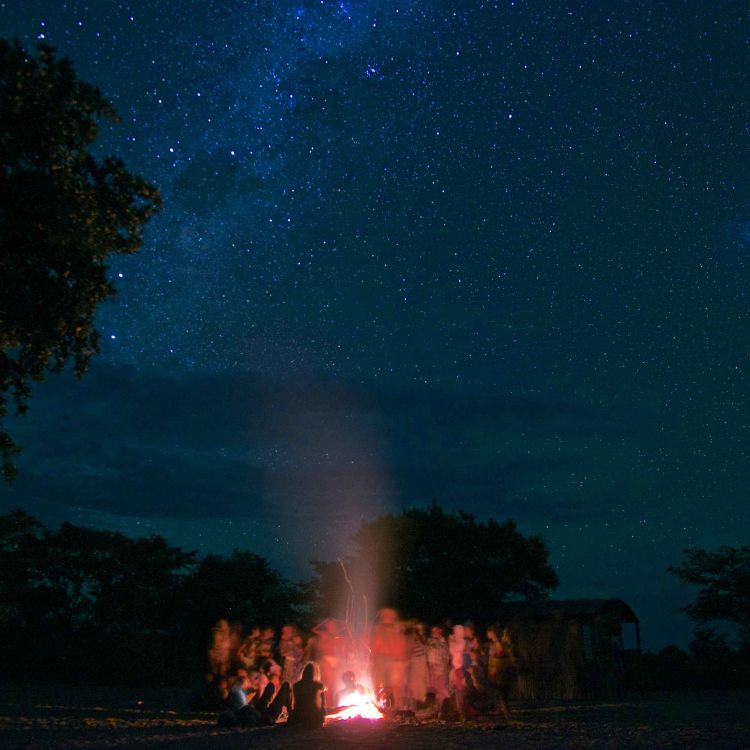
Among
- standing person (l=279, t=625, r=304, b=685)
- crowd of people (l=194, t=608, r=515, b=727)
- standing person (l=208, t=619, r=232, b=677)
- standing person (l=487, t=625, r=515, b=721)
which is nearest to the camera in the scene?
crowd of people (l=194, t=608, r=515, b=727)

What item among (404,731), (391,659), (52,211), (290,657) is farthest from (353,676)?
(52,211)

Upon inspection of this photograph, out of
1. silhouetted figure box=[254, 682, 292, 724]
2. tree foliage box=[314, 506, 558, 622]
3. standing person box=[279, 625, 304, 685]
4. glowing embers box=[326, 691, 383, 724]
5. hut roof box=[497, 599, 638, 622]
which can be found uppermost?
tree foliage box=[314, 506, 558, 622]

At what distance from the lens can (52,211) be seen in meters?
13.1

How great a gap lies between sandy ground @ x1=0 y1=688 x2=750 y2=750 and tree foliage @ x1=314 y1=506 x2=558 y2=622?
786 inches

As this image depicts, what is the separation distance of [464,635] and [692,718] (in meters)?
4.96

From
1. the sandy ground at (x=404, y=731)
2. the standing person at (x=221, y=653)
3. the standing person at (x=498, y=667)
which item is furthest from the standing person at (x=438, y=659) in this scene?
the standing person at (x=221, y=653)

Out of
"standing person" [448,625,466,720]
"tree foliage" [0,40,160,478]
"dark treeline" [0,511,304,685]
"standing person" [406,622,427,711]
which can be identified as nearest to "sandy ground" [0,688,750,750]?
"standing person" [448,625,466,720]

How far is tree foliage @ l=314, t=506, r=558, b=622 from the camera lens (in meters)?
41.0

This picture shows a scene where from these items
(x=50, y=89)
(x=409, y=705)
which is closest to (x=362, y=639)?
(x=409, y=705)

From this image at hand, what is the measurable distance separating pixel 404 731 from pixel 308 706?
5.94 feet

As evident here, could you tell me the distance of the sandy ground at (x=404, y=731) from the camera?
12.3 metres

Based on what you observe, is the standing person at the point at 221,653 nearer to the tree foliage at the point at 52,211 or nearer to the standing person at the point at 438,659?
the standing person at the point at 438,659

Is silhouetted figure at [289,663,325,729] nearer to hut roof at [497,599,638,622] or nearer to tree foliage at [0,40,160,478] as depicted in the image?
tree foliage at [0,40,160,478]

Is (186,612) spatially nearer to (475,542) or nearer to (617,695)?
(475,542)
